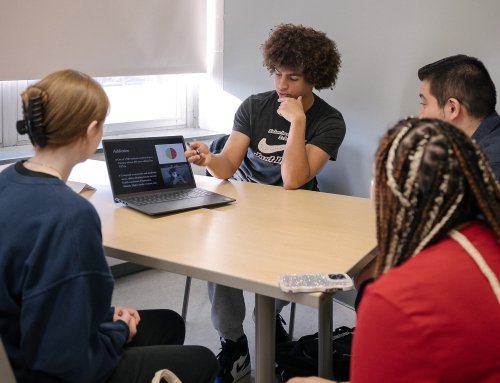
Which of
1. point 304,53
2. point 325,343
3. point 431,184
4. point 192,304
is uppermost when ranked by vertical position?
point 304,53

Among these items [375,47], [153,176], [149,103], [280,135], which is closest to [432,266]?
[153,176]

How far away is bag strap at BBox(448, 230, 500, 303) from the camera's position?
2.93 feet

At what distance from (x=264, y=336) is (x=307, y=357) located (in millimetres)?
703

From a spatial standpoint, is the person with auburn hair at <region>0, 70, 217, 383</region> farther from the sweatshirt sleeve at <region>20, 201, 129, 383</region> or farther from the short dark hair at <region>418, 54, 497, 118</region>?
the short dark hair at <region>418, 54, 497, 118</region>

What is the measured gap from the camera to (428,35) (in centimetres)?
246

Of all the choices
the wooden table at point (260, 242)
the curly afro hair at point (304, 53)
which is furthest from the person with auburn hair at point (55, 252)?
the curly afro hair at point (304, 53)

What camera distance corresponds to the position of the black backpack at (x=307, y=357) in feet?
6.45

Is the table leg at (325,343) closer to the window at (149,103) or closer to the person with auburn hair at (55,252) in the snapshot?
the person with auburn hair at (55,252)

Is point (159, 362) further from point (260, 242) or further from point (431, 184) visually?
point (431, 184)

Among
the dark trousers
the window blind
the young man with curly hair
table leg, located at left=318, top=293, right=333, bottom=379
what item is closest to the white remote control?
table leg, located at left=318, top=293, right=333, bottom=379

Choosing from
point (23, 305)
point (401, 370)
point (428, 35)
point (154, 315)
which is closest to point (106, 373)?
point (23, 305)

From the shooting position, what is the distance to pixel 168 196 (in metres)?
1.94

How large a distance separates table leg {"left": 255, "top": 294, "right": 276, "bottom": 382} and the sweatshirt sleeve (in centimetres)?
36

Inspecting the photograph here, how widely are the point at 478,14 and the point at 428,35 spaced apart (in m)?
→ 0.21
